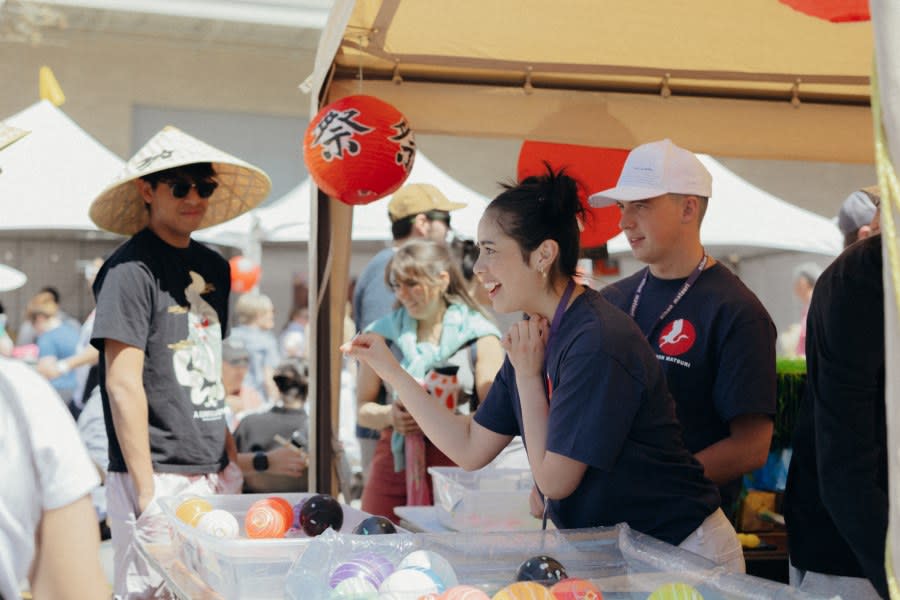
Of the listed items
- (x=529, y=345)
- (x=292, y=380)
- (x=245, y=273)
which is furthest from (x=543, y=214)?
(x=245, y=273)

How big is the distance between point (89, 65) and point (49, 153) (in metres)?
7.85

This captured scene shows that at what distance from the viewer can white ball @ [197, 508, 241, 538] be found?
7.89 ft

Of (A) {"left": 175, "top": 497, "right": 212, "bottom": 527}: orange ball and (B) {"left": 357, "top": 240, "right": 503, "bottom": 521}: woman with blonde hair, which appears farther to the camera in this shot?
(B) {"left": 357, "top": 240, "right": 503, "bottom": 521}: woman with blonde hair

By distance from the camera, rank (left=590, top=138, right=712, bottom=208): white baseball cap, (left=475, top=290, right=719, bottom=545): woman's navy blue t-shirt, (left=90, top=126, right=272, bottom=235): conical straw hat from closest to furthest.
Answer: (left=475, top=290, right=719, bottom=545): woman's navy blue t-shirt, (left=590, top=138, right=712, bottom=208): white baseball cap, (left=90, top=126, right=272, bottom=235): conical straw hat

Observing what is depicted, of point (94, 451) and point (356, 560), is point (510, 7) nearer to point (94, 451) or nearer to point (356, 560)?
point (356, 560)

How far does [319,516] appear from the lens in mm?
2500

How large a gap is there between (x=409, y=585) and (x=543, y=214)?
92 centimetres

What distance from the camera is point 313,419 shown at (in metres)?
4.05

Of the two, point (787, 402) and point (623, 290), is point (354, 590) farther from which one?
point (787, 402)

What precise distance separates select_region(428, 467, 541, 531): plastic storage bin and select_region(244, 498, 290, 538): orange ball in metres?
0.75

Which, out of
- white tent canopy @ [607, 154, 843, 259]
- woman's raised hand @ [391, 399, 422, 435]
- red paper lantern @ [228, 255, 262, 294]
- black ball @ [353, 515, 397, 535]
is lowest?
black ball @ [353, 515, 397, 535]

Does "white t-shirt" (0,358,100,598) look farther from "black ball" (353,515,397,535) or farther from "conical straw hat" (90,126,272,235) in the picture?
"conical straw hat" (90,126,272,235)

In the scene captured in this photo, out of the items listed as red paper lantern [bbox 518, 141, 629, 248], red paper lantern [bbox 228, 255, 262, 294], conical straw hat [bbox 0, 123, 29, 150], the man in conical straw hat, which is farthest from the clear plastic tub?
red paper lantern [bbox 228, 255, 262, 294]

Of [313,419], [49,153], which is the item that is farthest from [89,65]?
[313,419]
